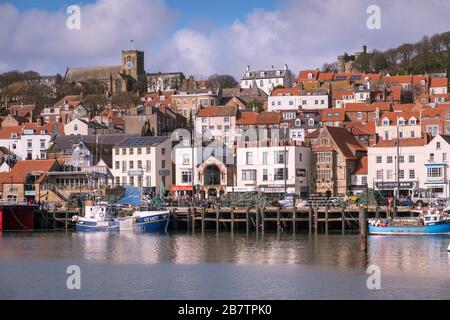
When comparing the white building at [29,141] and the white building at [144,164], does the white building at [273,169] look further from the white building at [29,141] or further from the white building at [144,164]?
the white building at [29,141]

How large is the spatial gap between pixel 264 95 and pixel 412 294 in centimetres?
10702

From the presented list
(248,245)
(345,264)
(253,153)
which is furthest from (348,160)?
(345,264)

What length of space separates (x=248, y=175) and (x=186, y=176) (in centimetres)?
699

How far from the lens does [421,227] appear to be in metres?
66.9

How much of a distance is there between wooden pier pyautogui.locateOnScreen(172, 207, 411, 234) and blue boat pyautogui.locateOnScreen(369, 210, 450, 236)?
11.5 ft

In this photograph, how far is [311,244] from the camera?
60.4 metres

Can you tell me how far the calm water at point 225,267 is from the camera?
40.3 meters

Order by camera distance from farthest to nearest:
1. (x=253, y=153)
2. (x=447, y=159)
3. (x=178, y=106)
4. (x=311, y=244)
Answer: (x=178, y=106) < (x=253, y=153) < (x=447, y=159) < (x=311, y=244)

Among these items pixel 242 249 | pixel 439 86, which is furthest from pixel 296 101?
pixel 242 249

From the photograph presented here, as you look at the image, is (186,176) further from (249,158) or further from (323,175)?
(323,175)

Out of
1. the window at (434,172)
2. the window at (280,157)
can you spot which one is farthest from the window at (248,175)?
the window at (434,172)

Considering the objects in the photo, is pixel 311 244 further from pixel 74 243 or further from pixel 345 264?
pixel 74 243

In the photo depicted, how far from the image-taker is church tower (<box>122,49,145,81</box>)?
180 m

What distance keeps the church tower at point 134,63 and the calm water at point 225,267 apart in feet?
374
